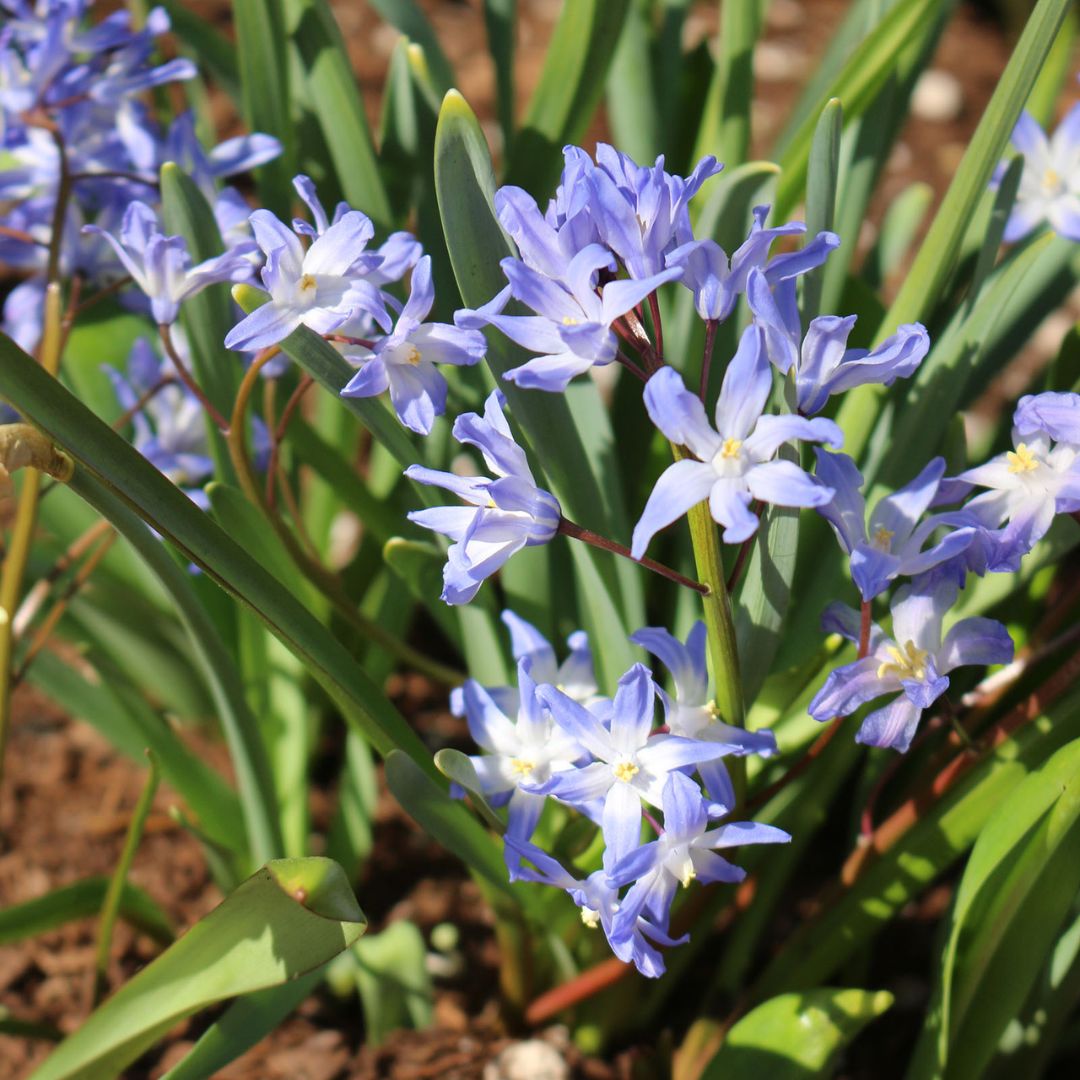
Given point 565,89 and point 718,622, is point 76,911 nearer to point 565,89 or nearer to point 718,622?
point 718,622

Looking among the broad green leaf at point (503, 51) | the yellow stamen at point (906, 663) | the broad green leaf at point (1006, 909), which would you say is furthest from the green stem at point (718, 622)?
the broad green leaf at point (503, 51)

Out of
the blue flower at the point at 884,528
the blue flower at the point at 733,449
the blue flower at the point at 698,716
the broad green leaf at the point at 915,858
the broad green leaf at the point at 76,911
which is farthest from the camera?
the broad green leaf at the point at 76,911

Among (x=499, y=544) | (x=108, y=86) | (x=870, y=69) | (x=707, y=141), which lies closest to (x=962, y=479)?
(x=499, y=544)

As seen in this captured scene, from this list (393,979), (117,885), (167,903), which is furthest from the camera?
(167,903)

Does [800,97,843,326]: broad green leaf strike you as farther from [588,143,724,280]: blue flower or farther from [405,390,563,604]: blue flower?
[405,390,563,604]: blue flower

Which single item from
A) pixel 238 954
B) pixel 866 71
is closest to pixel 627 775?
pixel 238 954

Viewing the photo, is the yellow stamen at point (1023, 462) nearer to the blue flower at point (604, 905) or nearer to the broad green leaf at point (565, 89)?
the blue flower at point (604, 905)
